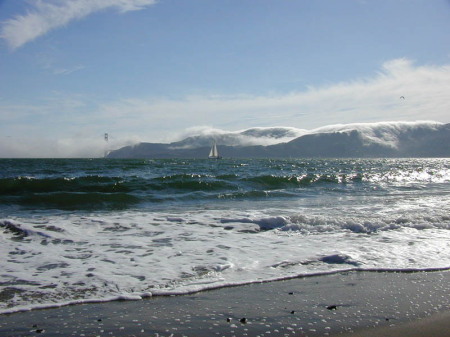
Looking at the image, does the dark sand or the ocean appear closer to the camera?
the dark sand

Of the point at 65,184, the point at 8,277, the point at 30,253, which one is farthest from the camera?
the point at 65,184

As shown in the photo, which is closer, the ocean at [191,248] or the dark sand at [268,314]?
the dark sand at [268,314]

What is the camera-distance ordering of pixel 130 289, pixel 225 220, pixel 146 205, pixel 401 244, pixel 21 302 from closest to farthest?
pixel 21 302, pixel 130 289, pixel 401 244, pixel 225 220, pixel 146 205

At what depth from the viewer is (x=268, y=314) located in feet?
12.0

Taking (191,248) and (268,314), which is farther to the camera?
(191,248)

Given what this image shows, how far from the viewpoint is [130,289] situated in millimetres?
4406

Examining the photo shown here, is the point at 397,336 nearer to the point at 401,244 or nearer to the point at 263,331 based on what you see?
the point at 263,331

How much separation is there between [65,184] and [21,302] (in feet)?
54.6

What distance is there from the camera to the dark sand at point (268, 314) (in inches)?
129

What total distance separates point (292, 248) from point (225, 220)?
303cm

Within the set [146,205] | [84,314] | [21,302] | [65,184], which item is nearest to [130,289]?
[84,314]

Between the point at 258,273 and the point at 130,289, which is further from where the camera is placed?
the point at 258,273

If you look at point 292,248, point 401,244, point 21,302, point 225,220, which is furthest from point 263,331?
point 225,220

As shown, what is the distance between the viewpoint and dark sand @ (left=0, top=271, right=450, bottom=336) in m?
3.28
